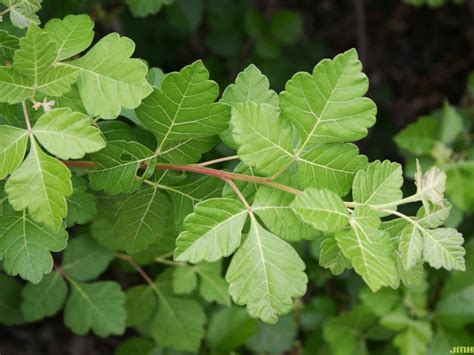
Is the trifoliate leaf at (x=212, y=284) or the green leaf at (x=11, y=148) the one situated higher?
the green leaf at (x=11, y=148)

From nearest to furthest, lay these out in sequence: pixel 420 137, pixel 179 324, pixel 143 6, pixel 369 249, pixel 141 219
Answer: pixel 369 249 < pixel 141 219 < pixel 143 6 < pixel 179 324 < pixel 420 137

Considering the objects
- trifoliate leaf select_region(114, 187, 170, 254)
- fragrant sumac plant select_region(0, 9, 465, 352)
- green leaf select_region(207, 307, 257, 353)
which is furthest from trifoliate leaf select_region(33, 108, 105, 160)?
green leaf select_region(207, 307, 257, 353)

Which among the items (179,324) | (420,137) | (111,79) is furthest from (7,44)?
(420,137)

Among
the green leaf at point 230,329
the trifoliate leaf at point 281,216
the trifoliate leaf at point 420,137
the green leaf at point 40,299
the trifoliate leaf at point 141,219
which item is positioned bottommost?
the green leaf at point 230,329

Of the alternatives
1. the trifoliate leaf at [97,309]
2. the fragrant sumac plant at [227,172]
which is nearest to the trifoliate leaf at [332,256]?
the fragrant sumac plant at [227,172]

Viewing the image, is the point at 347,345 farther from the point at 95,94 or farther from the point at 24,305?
the point at 95,94

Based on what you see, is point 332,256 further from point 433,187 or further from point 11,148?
point 11,148

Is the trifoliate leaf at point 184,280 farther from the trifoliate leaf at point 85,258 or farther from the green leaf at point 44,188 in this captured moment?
the green leaf at point 44,188
